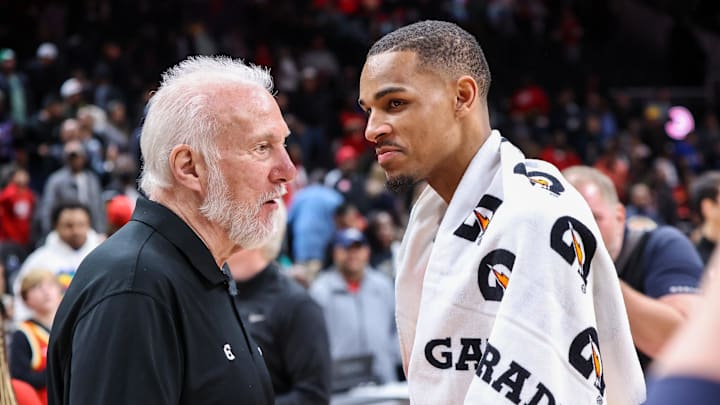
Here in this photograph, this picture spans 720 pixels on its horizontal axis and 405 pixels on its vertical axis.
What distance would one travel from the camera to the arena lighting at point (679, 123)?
20167 millimetres

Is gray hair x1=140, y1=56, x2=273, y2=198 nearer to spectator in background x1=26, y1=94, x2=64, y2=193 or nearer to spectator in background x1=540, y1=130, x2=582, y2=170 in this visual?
spectator in background x1=26, y1=94, x2=64, y2=193

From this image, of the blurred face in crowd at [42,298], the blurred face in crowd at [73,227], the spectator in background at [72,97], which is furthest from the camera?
the spectator in background at [72,97]

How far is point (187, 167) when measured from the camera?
2.59 m

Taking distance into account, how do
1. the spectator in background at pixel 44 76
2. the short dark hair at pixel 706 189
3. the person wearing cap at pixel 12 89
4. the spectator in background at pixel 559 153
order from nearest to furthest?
the short dark hair at pixel 706 189, the person wearing cap at pixel 12 89, the spectator in background at pixel 44 76, the spectator in background at pixel 559 153

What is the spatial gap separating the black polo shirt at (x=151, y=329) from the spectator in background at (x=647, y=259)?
1878 mm

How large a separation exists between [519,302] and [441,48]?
2.55ft

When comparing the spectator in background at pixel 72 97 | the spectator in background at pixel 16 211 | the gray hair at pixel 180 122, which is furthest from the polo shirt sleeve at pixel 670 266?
the spectator in background at pixel 72 97

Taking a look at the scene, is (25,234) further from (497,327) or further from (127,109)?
(497,327)

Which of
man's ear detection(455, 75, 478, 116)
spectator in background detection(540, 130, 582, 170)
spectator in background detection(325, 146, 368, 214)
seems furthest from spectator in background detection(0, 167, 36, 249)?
man's ear detection(455, 75, 478, 116)

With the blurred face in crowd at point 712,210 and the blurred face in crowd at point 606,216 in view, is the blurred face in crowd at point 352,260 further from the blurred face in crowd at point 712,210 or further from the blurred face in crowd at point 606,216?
the blurred face in crowd at point 606,216

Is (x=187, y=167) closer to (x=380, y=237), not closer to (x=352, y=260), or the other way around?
(x=352, y=260)

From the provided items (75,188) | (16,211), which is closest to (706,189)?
(75,188)

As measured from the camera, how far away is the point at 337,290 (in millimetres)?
8641

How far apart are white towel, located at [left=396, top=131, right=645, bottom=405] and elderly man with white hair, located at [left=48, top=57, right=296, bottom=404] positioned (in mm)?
498
